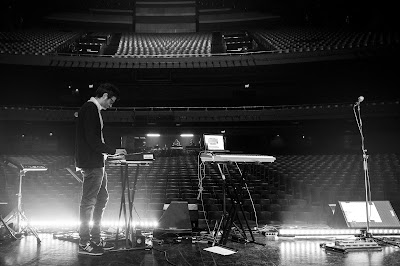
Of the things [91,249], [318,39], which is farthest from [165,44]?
[91,249]

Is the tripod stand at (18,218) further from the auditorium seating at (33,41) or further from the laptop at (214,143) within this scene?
the auditorium seating at (33,41)

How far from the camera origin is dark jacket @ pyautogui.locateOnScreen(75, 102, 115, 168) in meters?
2.63

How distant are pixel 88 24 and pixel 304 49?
36.8ft

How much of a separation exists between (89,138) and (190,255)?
126 cm

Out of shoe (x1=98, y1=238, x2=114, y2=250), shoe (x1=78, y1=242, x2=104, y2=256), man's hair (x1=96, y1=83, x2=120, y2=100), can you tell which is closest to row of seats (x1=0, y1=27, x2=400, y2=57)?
man's hair (x1=96, y1=83, x2=120, y2=100)

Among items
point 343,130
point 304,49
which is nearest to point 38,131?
point 304,49

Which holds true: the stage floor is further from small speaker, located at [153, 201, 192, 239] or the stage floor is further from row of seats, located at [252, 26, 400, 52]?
row of seats, located at [252, 26, 400, 52]

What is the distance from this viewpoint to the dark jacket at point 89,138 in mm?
2627

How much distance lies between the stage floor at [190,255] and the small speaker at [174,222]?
0.24 meters

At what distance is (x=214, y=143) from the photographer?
331 centimetres

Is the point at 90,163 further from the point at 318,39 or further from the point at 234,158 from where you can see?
the point at 318,39

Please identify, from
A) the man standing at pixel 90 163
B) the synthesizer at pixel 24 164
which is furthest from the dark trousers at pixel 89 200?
the synthesizer at pixel 24 164

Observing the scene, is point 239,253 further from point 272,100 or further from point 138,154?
point 272,100

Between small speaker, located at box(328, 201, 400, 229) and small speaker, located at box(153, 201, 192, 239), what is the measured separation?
5.65ft
